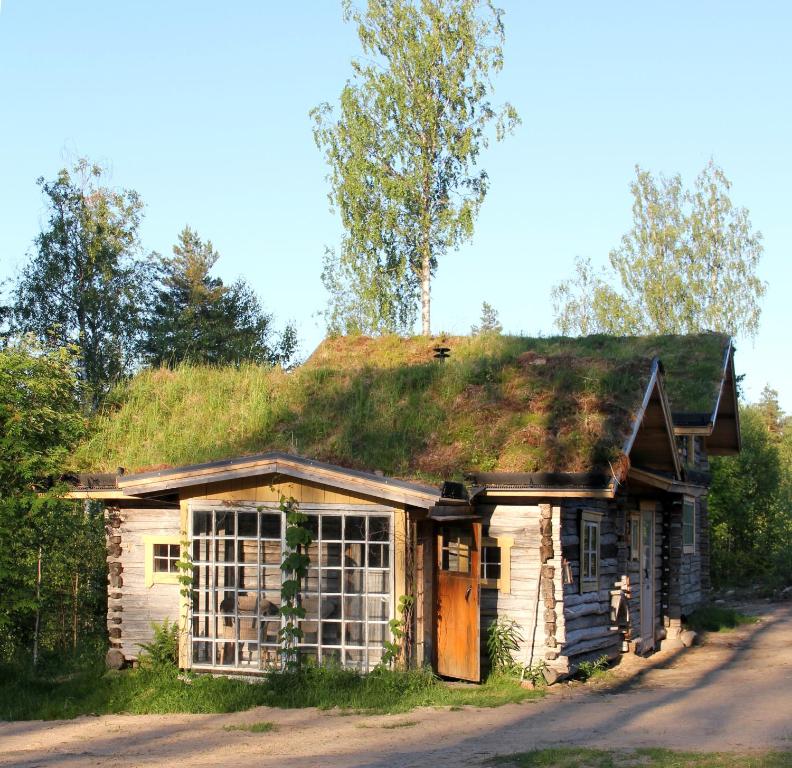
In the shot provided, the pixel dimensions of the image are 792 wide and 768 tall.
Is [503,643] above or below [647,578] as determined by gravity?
below

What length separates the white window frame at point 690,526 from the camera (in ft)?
76.3

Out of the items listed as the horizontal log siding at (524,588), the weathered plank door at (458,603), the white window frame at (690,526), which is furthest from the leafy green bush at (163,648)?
the white window frame at (690,526)

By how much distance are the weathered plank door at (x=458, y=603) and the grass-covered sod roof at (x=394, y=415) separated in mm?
920

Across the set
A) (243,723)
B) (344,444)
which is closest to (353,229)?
(344,444)

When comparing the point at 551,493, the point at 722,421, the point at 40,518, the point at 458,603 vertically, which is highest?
the point at 722,421

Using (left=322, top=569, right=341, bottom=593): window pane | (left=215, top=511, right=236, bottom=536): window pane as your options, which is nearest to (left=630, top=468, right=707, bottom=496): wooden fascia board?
(left=322, top=569, right=341, bottom=593): window pane

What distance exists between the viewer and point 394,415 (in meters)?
16.3

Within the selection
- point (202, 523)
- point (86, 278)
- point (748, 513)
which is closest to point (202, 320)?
point (86, 278)

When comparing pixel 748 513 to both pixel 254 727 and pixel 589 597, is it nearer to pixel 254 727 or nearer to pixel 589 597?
pixel 589 597

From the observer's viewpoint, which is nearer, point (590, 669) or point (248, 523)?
point (248, 523)

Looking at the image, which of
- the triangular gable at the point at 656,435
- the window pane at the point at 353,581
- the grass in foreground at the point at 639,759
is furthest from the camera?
the triangular gable at the point at 656,435

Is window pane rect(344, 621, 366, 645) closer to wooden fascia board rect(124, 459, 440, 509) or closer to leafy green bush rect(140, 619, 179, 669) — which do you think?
wooden fascia board rect(124, 459, 440, 509)

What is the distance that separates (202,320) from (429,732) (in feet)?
112

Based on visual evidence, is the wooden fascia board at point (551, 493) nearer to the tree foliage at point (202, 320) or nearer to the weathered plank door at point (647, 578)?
the weathered plank door at point (647, 578)
